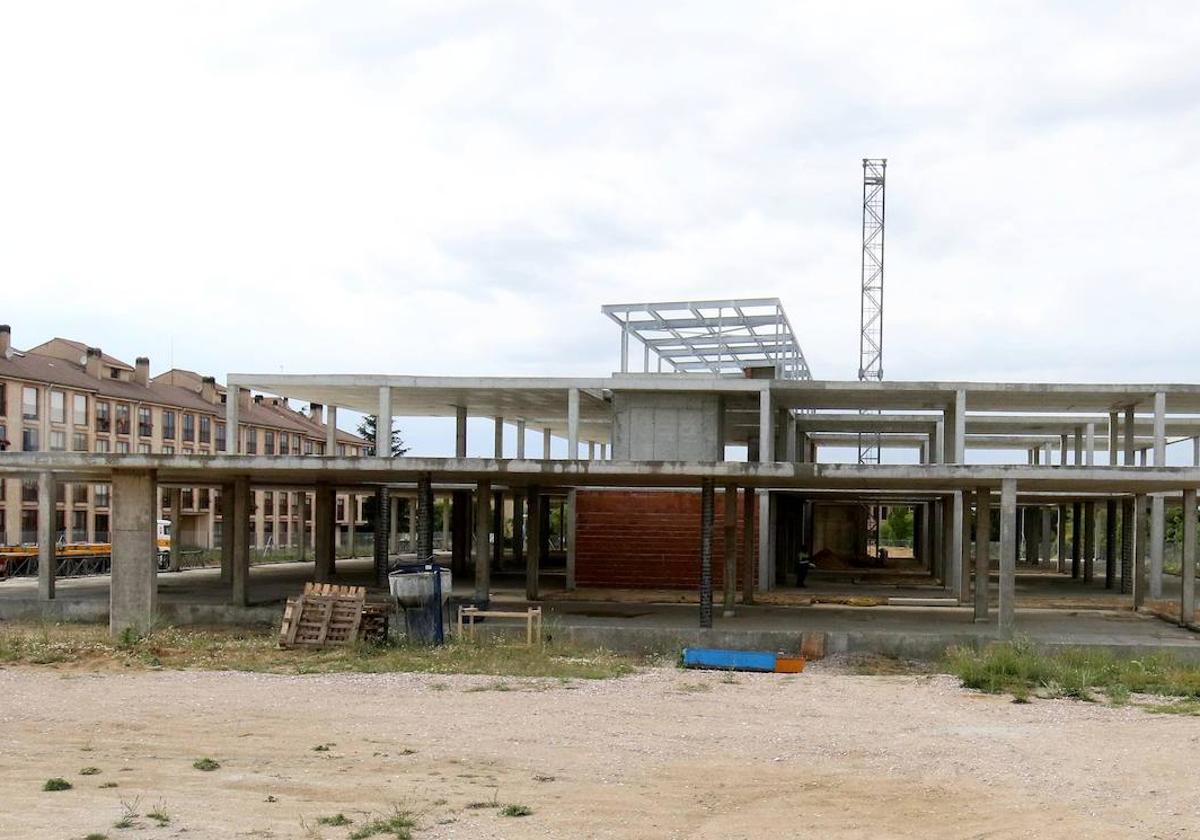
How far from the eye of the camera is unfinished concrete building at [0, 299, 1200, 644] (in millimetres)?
22188

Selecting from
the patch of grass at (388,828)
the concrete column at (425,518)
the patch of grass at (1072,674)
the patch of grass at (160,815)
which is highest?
the concrete column at (425,518)

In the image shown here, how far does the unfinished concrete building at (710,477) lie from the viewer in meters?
22.2

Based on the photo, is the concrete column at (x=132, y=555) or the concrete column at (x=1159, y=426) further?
the concrete column at (x=1159, y=426)

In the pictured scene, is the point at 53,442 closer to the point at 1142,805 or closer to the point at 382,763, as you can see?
the point at 382,763

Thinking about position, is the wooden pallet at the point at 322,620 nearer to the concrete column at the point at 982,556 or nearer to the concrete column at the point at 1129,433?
the concrete column at the point at 982,556

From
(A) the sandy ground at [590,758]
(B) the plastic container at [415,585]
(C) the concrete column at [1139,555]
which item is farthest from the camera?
(C) the concrete column at [1139,555]

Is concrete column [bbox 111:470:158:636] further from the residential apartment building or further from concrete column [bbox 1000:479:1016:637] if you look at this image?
the residential apartment building

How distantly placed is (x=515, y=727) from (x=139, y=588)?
11.7m

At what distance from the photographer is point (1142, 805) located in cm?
1064

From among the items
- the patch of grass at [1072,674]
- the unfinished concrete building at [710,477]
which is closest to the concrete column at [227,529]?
the unfinished concrete building at [710,477]

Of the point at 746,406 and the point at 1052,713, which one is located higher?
the point at 746,406

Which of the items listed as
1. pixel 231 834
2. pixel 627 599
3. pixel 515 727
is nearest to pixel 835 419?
pixel 627 599

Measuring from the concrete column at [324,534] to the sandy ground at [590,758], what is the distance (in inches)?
Answer: 472

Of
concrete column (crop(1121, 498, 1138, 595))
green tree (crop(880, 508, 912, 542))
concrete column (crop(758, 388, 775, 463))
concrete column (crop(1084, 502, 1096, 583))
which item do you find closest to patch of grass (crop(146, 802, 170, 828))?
concrete column (crop(758, 388, 775, 463))
